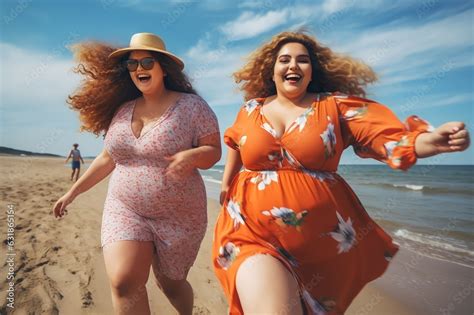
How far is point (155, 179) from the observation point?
2738 millimetres

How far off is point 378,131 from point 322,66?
2.55 feet

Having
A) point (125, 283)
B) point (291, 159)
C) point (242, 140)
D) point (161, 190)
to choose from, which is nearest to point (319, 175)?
point (291, 159)

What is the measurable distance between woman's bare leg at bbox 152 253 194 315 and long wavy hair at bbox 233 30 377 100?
5.71ft

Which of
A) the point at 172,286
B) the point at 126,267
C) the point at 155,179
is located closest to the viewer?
the point at 126,267

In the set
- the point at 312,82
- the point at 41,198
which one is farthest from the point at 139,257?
the point at 41,198

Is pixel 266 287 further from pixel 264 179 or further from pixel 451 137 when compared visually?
pixel 451 137

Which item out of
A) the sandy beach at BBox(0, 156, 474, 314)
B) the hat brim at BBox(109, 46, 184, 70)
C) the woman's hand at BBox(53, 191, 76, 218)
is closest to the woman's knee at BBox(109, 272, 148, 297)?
the woman's hand at BBox(53, 191, 76, 218)

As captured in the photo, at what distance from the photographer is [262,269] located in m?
1.96

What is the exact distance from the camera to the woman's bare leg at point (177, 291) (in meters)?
3.00

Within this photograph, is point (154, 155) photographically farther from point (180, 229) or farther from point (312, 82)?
point (312, 82)

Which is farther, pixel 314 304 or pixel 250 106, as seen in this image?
pixel 250 106

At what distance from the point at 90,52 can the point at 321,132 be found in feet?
7.15

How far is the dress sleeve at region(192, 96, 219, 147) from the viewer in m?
2.81

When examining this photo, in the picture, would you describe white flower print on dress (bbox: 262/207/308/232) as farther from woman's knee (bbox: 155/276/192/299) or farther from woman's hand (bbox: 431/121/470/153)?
woman's knee (bbox: 155/276/192/299)
